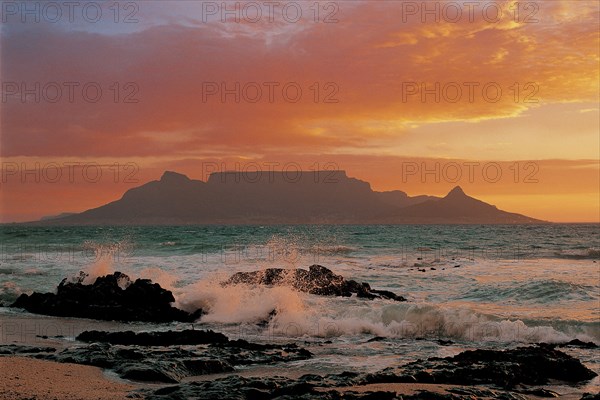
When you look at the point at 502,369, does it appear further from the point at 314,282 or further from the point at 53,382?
the point at 314,282

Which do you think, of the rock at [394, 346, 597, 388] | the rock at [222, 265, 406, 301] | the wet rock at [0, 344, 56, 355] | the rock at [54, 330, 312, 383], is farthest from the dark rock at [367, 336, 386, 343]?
the wet rock at [0, 344, 56, 355]

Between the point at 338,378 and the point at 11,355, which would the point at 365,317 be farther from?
the point at 11,355

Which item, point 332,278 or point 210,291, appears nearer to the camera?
point 210,291

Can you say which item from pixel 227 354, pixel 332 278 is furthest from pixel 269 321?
pixel 332 278

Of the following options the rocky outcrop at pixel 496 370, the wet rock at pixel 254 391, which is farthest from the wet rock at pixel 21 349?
the rocky outcrop at pixel 496 370

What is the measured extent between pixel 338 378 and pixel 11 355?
21.5ft

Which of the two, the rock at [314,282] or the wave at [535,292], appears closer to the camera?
the wave at [535,292]

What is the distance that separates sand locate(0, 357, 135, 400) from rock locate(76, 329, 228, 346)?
302 cm

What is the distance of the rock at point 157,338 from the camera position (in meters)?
14.8

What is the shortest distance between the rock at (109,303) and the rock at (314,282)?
16.0ft

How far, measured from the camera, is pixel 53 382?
10148mm

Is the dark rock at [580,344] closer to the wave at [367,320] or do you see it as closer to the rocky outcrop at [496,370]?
the wave at [367,320]

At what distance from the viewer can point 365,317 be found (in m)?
19.2

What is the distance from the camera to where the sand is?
9297 mm
